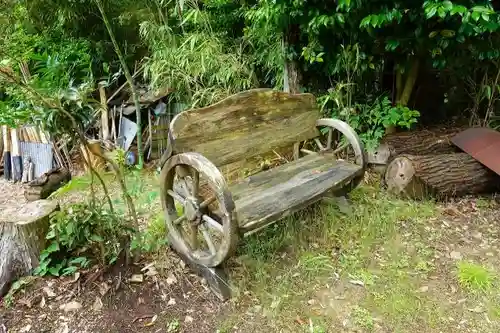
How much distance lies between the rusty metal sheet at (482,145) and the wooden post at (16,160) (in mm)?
5119

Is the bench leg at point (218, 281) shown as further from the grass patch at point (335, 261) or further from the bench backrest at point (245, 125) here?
the bench backrest at point (245, 125)

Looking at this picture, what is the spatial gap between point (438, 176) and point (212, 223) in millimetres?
1818

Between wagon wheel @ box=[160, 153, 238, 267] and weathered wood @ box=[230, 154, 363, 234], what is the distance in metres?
0.12

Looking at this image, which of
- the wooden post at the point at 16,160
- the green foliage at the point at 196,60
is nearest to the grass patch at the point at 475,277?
the green foliage at the point at 196,60

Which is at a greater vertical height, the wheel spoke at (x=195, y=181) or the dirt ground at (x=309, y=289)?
the wheel spoke at (x=195, y=181)

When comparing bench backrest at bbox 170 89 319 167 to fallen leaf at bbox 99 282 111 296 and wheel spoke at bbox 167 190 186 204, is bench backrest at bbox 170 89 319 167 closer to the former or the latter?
wheel spoke at bbox 167 190 186 204

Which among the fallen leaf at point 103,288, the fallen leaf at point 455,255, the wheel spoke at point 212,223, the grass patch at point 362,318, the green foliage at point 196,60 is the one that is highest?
the green foliage at point 196,60

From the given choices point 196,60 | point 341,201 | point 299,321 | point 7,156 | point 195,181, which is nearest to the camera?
point 299,321

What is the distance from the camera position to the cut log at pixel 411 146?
3045mm

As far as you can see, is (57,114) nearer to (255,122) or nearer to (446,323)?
(255,122)

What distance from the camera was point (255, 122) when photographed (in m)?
2.36

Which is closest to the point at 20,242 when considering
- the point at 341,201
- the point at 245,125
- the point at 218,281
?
the point at 218,281

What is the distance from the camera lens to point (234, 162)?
7.48ft

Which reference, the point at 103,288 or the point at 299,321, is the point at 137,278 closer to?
the point at 103,288
